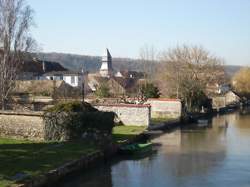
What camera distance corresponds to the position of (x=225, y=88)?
10350cm

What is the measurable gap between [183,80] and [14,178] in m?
47.4

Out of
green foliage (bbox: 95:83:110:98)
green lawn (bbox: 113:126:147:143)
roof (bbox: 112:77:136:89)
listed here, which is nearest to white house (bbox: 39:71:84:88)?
roof (bbox: 112:77:136:89)

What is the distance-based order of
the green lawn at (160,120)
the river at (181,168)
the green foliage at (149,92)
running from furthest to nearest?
the green foliage at (149,92)
the green lawn at (160,120)
the river at (181,168)

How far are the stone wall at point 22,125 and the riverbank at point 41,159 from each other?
36.3 inches


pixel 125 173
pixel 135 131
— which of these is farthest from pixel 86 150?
pixel 135 131

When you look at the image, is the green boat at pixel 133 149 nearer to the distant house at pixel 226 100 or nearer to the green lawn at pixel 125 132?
the green lawn at pixel 125 132

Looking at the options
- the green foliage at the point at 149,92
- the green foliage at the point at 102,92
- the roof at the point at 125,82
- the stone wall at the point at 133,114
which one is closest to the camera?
the stone wall at the point at 133,114

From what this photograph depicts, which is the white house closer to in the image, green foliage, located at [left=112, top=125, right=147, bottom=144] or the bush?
green foliage, located at [left=112, top=125, right=147, bottom=144]

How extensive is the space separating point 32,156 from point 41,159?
0.51 metres

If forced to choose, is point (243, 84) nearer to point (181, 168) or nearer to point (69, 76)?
point (69, 76)

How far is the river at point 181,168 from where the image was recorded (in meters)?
21.5

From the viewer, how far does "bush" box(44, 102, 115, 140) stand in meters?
27.1

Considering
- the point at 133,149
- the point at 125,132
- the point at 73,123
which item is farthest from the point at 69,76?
the point at 73,123

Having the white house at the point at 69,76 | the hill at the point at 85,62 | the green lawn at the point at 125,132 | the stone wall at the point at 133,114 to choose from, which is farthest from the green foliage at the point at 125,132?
the hill at the point at 85,62
